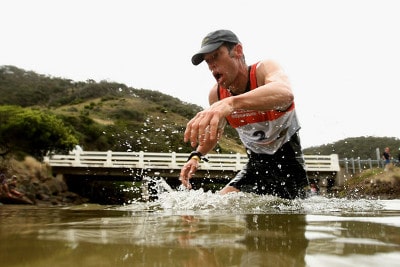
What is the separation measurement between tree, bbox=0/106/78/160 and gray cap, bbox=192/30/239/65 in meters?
13.7

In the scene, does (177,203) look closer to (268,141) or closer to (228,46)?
(268,141)

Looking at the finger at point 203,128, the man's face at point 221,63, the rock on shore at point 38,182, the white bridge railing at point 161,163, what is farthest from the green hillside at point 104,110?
the finger at point 203,128

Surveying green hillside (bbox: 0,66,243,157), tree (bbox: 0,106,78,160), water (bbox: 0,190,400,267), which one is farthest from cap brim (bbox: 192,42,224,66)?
green hillside (bbox: 0,66,243,157)

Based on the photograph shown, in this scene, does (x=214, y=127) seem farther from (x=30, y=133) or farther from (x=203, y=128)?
(x=30, y=133)

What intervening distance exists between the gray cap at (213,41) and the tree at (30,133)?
540 inches

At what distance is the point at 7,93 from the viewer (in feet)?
164

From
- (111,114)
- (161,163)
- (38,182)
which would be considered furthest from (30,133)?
(111,114)

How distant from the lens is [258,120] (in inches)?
112

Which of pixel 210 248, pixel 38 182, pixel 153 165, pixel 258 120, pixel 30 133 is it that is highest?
pixel 30 133

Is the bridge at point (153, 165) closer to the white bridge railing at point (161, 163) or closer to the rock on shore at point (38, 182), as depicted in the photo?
the white bridge railing at point (161, 163)

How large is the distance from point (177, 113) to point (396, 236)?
50.6 meters

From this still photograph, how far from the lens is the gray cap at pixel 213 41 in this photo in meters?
2.47

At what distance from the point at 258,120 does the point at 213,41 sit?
0.75 meters

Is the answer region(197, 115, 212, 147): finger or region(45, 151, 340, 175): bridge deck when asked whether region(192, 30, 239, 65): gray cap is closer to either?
region(197, 115, 212, 147): finger
